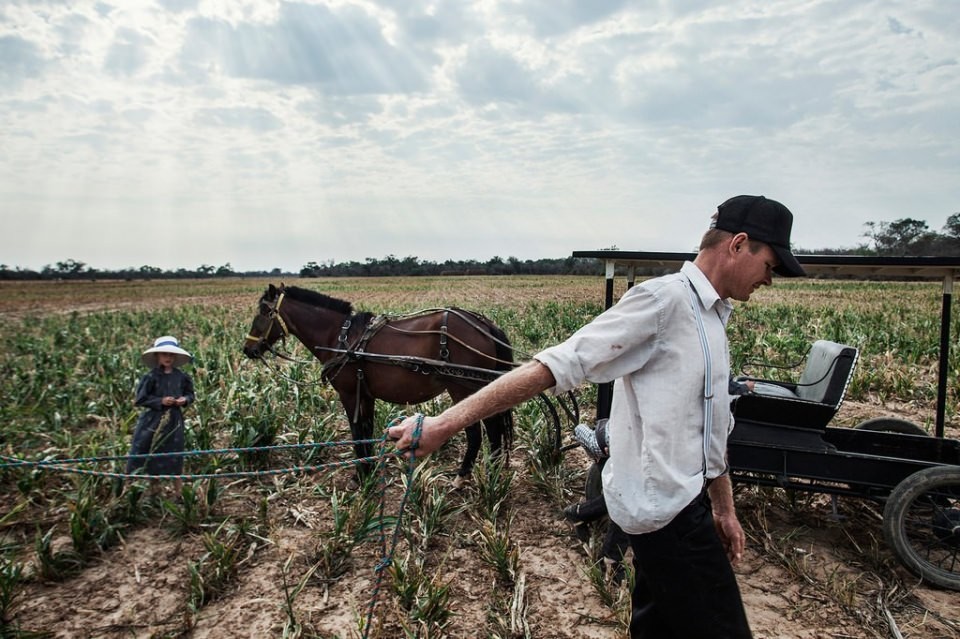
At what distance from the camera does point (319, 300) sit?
5895 millimetres

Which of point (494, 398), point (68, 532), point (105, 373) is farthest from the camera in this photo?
point (105, 373)

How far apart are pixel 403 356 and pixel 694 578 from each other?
376 cm

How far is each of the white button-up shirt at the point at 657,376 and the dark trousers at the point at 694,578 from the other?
9 centimetres

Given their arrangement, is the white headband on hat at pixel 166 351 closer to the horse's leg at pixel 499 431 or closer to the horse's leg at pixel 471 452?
the horse's leg at pixel 471 452

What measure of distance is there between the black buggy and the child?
3704mm

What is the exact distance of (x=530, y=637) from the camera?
327cm

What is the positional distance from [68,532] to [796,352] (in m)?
11.4

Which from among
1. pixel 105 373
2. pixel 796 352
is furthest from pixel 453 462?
pixel 796 352

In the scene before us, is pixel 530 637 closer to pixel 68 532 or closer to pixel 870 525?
pixel 870 525

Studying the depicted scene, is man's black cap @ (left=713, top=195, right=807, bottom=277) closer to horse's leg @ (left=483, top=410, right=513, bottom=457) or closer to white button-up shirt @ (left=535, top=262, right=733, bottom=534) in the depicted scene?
white button-up shirt @ (left=535, top=262, right=733, bottom=534)

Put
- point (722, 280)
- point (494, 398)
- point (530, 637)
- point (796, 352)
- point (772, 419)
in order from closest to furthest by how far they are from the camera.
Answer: point (494, 398) → point (722, 280) → point (530, 637) → point (772, 419) → point (796, 352)

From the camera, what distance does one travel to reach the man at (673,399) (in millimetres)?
1683

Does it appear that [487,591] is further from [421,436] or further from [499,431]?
[421,436]

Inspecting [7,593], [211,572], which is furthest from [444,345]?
[7,593]
